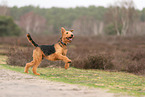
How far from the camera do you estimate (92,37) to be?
155ft

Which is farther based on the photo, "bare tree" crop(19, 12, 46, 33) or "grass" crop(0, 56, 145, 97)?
"bare tree" crop(19, 12, 46, 33)

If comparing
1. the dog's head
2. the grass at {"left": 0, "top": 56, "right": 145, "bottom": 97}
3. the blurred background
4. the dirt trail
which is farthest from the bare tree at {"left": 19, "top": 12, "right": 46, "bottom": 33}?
the dirt trail

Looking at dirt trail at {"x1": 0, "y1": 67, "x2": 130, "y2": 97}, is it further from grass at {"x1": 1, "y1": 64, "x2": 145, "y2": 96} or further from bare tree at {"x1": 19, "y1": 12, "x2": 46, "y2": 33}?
bare tree at {"x1": 19, "y1": 12, "x2": 46, "y2": 33}

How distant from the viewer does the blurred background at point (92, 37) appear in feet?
41.5

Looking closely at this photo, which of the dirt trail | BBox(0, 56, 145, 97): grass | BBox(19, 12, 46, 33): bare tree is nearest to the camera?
the dirt trail

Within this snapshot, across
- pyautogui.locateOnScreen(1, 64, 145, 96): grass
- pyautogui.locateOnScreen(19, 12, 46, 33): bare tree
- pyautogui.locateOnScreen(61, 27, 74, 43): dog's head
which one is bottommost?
pyautogui.locateOnScreen(1, 64, 145, 96): grass

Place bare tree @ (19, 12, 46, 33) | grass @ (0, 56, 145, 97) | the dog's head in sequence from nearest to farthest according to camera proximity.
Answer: grass @ (0, 56, 145, 97) → the dog's head → bare tree @ (19, 12, 46, 33)

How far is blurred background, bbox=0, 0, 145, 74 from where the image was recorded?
12641 millimetres

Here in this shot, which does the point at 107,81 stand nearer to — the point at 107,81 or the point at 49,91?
the point at 107,81

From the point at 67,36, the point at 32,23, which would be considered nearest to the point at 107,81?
the point at 67,36

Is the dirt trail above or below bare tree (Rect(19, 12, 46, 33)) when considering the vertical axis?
below

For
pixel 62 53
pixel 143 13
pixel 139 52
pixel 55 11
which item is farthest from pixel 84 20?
pixel 62 53

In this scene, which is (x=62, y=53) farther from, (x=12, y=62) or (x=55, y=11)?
(x=55, y=11)

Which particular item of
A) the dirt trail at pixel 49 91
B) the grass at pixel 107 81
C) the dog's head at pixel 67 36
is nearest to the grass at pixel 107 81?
the grass at pixel 107 81
